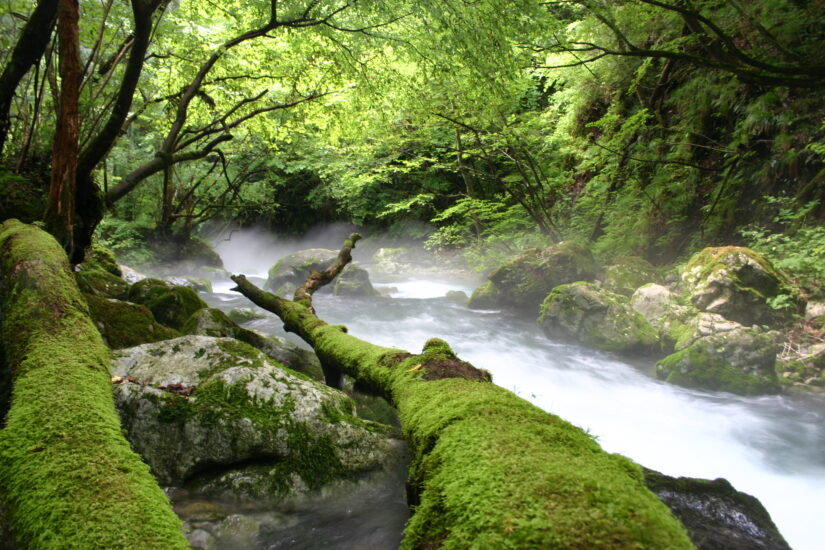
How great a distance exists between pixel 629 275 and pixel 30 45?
37.7 ft

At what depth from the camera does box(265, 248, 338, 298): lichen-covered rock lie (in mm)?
14781

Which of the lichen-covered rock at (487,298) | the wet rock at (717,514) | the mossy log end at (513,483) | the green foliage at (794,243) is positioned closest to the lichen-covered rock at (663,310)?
the green foliage at (794,243)

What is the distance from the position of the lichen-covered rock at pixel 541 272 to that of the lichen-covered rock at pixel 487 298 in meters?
0.28

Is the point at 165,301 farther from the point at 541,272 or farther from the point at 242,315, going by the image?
the point at 541,272

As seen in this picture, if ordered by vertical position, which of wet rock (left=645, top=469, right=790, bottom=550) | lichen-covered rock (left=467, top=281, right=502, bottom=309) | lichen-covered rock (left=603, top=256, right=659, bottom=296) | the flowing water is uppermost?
lichen-covered rock (left=603, top=256, right=659, bottom=296)

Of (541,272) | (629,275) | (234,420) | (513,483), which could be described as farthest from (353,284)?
(513,483)

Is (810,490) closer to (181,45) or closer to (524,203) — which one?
(524,203)

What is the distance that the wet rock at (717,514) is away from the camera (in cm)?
267

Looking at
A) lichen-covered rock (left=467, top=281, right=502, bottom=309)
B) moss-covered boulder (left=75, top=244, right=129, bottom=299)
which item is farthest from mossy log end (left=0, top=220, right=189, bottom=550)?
lichen-covered rock (left=467, top=281, right=502, bottom=309)

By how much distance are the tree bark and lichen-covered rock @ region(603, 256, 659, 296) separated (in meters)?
10.9

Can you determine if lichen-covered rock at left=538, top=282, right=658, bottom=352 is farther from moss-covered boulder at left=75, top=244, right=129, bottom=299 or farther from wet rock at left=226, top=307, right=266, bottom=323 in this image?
moss-covered boulder at left=75, top=244, right=129, bottom=299

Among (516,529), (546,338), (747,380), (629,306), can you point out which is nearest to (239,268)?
(546,338)

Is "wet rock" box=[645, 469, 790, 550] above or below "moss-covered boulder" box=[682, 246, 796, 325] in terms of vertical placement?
below

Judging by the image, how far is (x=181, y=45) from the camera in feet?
23.1
